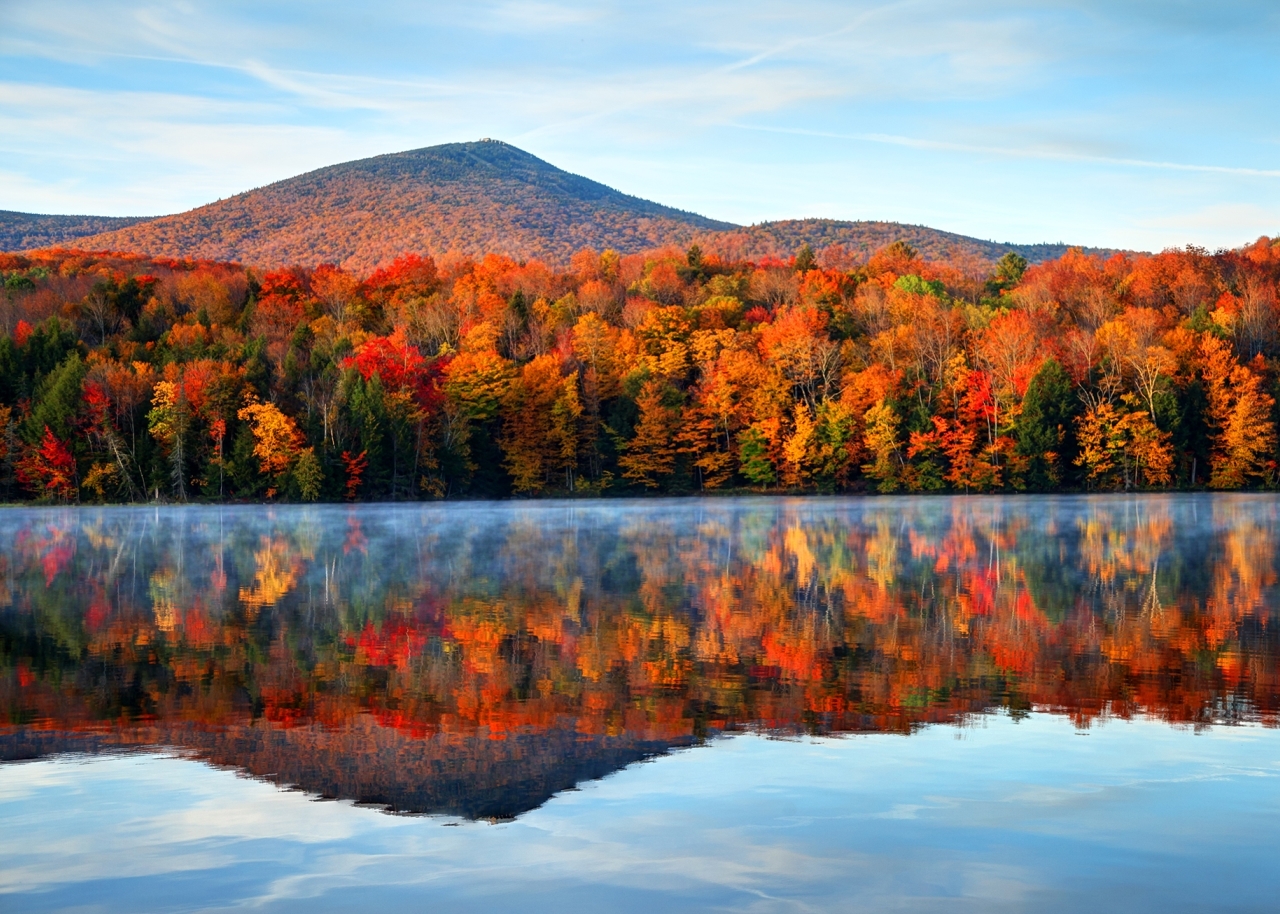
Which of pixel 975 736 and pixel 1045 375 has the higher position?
pixel 1045 375

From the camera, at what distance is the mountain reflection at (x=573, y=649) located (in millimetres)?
11094

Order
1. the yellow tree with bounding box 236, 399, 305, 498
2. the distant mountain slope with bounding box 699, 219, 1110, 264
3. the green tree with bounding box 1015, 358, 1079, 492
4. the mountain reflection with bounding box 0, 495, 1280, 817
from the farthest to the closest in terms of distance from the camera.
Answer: the distant mountain slope with bounding box 699, 219, 1110, 264 → the green tree with bounding box 1015, 358, 1079, 492 → the yellow tree with bounding box 236, 399, 305, 498 → the mountain reflection with bounding box 0, 495, 1280, 817

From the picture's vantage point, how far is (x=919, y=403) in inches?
3344

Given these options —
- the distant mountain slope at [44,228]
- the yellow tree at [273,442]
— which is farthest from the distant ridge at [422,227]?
the yellow tree at [273,442]

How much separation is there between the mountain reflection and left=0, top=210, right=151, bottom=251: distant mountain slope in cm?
14206

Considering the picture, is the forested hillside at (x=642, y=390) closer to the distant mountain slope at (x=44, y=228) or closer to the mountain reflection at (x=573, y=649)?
the mountain reflection at (x=573, y=649)

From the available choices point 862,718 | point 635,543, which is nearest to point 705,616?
point 862,718

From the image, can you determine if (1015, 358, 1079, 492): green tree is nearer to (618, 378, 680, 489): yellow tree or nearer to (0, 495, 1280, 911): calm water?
(618, 378, 680, 489): yellow tree

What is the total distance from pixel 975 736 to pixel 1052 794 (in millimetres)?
1837

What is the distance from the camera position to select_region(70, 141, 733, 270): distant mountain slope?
169 meters

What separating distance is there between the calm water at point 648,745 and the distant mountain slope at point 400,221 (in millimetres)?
145737

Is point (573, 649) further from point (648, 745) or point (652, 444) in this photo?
point (652, 444)

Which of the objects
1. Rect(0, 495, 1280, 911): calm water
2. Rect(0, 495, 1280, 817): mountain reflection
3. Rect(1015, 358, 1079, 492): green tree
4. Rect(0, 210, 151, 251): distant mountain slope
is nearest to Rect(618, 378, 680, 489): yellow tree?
Rect(1015, 358, 1079, 492): green tree

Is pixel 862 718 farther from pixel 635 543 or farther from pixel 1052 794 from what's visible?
pixel 635 543
